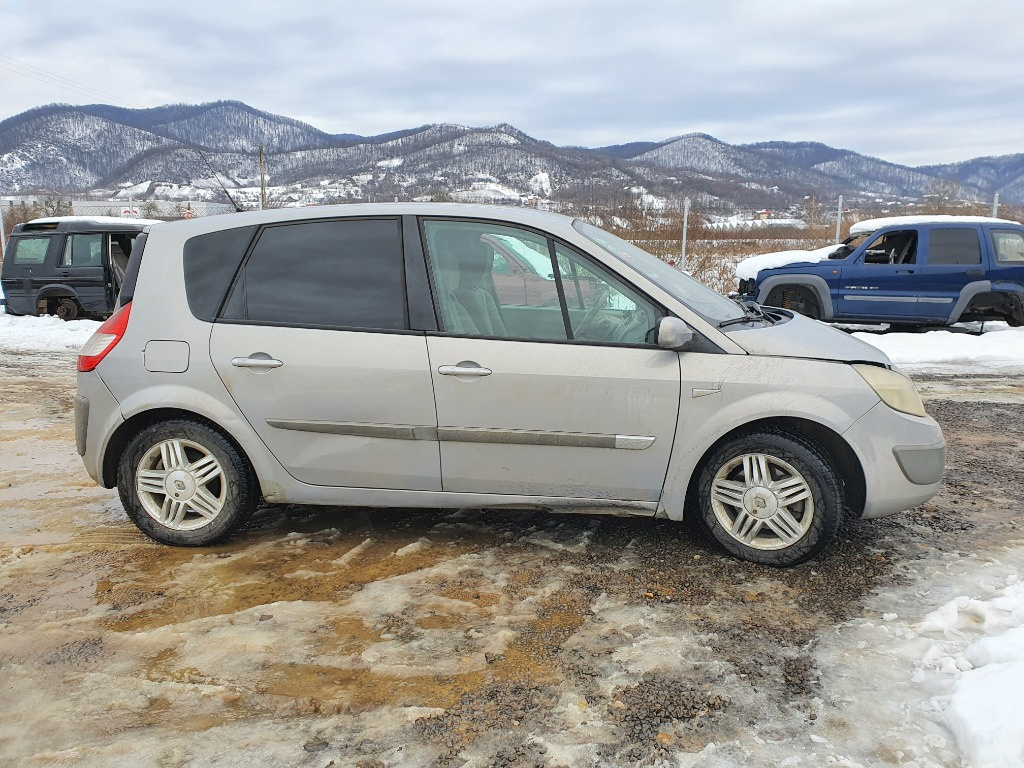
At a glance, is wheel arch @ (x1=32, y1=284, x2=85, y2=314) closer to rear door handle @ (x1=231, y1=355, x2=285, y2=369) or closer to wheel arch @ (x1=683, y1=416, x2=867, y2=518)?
rear door handle @ (x1=231, y1=355, x2=285, y2=369)

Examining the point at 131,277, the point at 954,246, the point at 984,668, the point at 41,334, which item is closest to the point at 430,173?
the point at 41,334

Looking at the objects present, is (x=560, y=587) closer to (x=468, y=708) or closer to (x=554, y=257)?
(x=468, y=708)


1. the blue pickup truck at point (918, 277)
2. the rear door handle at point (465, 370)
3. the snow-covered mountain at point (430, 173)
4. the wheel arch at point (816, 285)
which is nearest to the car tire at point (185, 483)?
the rear door handle at point (465, 370)

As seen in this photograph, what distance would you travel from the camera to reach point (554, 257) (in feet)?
12.2

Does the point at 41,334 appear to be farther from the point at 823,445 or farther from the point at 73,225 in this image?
the point at 823,445

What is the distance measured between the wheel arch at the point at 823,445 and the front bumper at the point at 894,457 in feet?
0.12

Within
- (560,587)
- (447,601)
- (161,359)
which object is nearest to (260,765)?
(447,601)

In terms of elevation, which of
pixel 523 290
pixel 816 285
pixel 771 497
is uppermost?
pixel 523 290

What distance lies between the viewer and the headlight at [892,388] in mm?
3525

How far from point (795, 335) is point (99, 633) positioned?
3.42m

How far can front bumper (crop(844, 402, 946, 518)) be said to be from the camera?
3.49m

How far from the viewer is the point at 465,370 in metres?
3.56

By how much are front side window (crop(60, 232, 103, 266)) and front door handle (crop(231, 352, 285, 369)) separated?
39.9 feet

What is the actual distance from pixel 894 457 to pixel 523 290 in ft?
6.31
